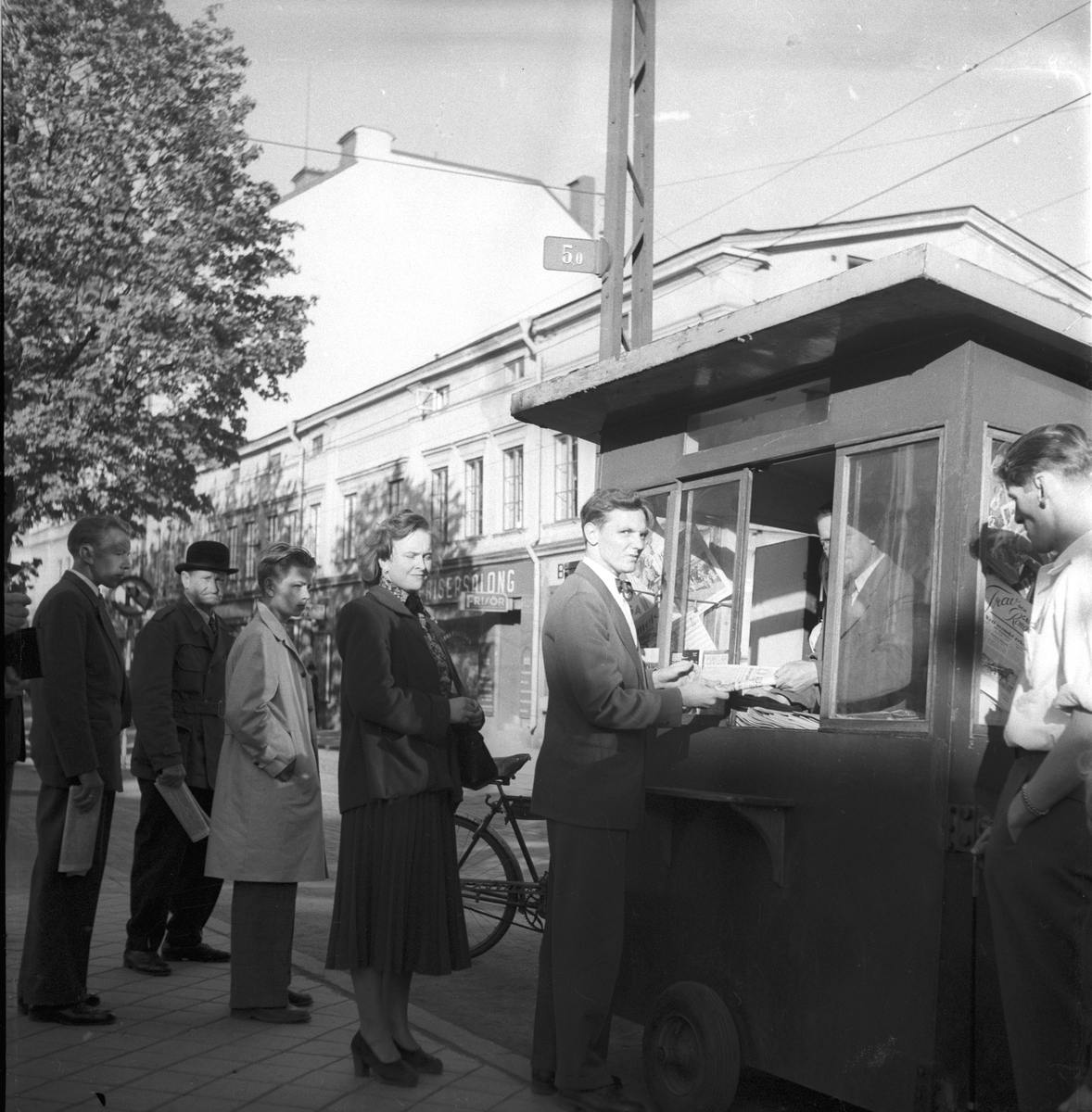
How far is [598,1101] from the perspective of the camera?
3398mm

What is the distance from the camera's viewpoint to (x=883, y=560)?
3.32 m

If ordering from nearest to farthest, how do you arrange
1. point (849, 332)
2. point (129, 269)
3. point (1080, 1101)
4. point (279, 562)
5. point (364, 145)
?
point (1080, 1101) → point (849, 332) → point (279, 562) → point (364, 145) → point (129, 269)

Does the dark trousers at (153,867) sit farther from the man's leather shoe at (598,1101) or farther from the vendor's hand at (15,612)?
the man's leather shoe at (598,1101)

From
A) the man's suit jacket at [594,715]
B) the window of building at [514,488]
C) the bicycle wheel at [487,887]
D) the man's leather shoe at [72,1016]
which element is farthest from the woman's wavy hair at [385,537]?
the window of building at [514,488]

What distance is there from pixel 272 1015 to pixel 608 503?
7.41 ft

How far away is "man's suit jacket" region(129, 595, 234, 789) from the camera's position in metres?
4.99

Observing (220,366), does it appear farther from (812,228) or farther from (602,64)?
(812,228)

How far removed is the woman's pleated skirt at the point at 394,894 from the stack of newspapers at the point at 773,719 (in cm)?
103

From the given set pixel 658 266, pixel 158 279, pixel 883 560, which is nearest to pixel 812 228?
pixel 658 266

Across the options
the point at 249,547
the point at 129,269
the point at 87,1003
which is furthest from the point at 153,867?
the point at 249,547

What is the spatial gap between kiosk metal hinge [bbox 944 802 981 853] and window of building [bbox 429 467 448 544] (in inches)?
531

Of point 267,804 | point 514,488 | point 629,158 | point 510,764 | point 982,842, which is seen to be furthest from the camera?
point 514,488

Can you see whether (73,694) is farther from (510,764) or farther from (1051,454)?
(1051,454)

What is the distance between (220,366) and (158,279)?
1.14 metres
